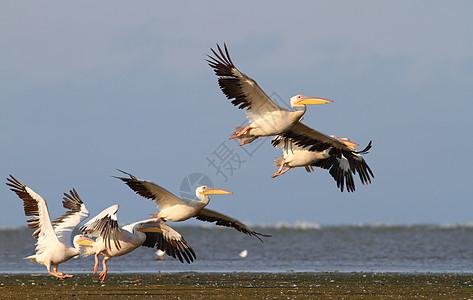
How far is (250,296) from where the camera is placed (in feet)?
33.5

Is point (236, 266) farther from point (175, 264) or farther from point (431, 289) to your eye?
point (431, 289)

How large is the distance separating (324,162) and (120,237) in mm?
5645

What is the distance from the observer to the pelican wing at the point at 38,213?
37.1 feet

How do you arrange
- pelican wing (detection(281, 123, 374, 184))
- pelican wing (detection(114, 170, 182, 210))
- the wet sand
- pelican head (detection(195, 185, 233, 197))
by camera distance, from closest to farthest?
the wet sand → pelican wing (detection(114, 170, 182, 210)) → pelican head (detection(195, 185, 233, 197)) → pelican wing (detection(281, 123, 374, 184))

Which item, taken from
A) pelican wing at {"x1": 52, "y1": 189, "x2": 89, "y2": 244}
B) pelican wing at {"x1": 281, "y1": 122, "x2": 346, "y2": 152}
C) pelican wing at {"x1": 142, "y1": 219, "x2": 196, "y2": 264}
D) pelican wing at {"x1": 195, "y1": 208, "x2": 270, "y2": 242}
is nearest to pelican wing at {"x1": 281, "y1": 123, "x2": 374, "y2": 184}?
pelican wing at {"x1": 281, "y1": 122, "x2": 346, "y2": 152}

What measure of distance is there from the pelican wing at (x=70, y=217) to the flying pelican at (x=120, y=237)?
48 cm

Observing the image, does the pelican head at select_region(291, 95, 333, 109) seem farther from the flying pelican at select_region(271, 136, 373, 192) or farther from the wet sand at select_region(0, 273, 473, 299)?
the wet sand at select_region(0, 273, 473, 299)

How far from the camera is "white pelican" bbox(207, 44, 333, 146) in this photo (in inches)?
431

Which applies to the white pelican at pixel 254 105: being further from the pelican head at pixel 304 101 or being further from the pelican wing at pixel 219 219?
the pelican wing at pixel 219 219

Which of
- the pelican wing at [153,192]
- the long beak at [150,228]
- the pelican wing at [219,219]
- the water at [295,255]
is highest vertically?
the pelican wing at [153,192]

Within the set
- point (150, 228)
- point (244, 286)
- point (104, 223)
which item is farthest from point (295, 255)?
point (104, 223)

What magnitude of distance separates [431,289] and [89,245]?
6083mm

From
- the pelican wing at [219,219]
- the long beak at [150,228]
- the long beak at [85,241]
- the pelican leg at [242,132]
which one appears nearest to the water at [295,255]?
the pelican wing at [219,219]

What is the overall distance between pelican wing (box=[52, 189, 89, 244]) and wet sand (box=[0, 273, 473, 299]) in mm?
921
